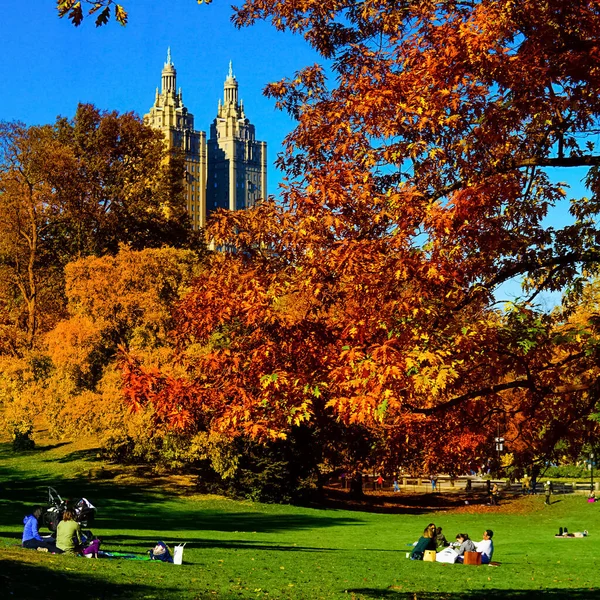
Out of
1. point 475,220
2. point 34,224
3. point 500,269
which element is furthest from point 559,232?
point 34,224

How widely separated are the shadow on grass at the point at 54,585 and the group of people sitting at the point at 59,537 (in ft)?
9.06

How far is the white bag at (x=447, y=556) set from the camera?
2403 cm

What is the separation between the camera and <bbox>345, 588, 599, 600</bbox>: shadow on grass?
1645cm

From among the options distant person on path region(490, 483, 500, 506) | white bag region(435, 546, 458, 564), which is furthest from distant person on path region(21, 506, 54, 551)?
distant person on path region(490, 483, 500, 506)

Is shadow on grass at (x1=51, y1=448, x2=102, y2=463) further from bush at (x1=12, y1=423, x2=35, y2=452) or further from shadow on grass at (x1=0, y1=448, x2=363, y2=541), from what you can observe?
shadow on grass at (x1=0, y1=448, x2=363, y2=541)

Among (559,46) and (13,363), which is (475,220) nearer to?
(559,46)

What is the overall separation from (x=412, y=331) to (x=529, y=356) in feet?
6.70

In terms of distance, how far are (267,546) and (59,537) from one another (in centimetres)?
963

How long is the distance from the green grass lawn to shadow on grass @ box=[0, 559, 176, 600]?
0.03 m

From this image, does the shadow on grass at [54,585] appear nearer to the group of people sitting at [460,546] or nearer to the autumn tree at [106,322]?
the group of people sitting at [460,546]

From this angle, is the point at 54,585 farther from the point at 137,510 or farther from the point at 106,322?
the point at 106,322

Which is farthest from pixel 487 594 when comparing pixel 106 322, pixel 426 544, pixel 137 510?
pixel 106 322

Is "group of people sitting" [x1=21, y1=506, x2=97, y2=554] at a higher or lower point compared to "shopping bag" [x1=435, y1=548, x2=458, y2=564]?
higher

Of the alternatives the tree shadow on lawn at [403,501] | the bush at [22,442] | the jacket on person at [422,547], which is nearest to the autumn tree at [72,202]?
the bush at [22,442]
